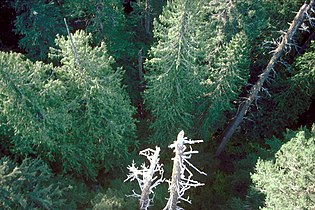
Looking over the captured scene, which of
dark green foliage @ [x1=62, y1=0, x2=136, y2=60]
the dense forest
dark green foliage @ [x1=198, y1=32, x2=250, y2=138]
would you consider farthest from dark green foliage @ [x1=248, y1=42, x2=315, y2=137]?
dark green foliage @ [x1=62, y1=0, x2=136, y2=60]

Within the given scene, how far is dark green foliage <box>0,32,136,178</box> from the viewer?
36.6ft

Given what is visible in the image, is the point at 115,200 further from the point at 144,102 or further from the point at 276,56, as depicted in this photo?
the point at 276,56

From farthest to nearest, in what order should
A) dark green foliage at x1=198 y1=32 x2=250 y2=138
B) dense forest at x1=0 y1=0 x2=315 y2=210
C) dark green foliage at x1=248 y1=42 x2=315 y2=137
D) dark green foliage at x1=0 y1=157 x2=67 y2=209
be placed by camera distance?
dark green foliage at x1=248 y1=42 x2=315 y2=137 < dark green foliage at x1=198 y1=32 x2=250 y2=138 < dense forest at x1=0 y1=0 x2=315 y2=210 < dark green foliage at x1=0 y1=157 x2=67 y2=209

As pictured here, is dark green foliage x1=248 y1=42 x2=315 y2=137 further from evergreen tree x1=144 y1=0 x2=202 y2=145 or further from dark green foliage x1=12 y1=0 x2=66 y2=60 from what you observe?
dark green foliage x1=12 y1=0 x2=66 y2=60

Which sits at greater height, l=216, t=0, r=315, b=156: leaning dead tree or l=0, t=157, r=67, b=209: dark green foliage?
l=216, t=0, r=315, b=156: leaning dead tree

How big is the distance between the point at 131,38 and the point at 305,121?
13.1 m

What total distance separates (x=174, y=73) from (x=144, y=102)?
2.76 metres

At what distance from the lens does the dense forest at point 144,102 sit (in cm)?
1148

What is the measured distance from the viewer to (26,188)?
38.7 ft

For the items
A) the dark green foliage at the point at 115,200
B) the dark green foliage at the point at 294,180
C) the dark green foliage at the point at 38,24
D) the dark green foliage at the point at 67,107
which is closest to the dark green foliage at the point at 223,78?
the dark green foliage at the point at 294,180

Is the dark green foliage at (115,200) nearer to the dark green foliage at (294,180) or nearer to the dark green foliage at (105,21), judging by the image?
the dark green foliage at (294,180)

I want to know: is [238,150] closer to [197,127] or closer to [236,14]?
[197,127]

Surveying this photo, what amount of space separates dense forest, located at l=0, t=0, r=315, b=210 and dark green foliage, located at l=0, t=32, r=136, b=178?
49 millimetres

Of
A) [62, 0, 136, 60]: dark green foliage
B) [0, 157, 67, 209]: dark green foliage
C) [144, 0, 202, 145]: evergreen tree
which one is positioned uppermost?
[62, 0, 136, 60]: dark green foliage
